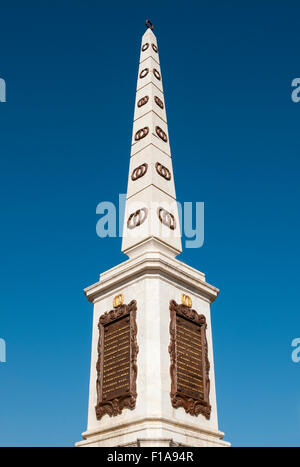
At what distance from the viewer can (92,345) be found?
1480 cm

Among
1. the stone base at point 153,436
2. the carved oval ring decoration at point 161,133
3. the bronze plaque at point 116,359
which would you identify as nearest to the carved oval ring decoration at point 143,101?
the carved oval ring decoration at point 161,133

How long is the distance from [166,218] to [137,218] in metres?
1.00

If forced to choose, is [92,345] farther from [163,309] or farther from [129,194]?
[129,194]

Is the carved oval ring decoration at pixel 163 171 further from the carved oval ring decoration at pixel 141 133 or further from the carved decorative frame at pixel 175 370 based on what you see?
the carved decorative frame at pixel 175 370

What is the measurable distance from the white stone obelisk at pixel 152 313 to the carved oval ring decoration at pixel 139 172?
0.17ft

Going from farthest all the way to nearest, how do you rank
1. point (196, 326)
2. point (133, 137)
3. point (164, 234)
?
1. point (133, 137)
2. point (164, 234)
3. point (196, 326)

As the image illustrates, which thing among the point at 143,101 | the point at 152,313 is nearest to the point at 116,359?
the point at 152,313

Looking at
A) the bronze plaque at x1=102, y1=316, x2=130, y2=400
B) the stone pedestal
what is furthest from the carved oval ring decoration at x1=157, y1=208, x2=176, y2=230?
the bronze plaque at x1=102, y1=316, x2=130, y2=400

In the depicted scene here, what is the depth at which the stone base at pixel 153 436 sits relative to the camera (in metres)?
11.4

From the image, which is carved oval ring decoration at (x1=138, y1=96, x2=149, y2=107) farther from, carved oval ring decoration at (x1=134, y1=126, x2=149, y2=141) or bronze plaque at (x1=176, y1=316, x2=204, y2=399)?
bronze plaque at (x1=176, y1=316, x2=204, y2=399)

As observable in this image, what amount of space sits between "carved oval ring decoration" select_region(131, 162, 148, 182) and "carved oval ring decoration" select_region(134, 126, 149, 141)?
1.51 meters

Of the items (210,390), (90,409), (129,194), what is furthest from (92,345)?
(129,194)
